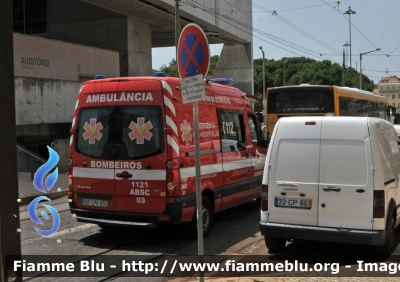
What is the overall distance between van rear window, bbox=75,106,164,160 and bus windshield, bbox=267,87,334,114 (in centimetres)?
1135

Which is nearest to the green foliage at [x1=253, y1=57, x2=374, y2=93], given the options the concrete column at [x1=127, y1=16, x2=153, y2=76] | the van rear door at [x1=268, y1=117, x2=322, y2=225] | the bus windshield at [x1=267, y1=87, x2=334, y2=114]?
the concrete column at [x1=127, y1=16, x2=153, y2=76]

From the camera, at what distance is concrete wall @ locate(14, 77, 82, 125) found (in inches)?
782

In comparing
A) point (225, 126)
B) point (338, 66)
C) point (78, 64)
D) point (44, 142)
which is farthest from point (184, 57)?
point (338, 66)

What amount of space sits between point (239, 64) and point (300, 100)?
23.8m

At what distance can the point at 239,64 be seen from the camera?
4194cm

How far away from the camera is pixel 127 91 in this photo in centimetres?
811

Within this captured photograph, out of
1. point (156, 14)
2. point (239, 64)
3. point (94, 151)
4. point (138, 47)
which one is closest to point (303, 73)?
point (239, 64)

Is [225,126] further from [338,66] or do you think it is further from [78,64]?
[338,66]

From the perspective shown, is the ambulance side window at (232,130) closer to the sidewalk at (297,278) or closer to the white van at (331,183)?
the white van at (331,183)

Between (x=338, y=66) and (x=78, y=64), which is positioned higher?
(x=338, y=66)

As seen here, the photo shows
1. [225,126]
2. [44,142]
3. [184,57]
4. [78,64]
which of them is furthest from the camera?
[78,64]

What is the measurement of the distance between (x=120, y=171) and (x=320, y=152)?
3021 mm

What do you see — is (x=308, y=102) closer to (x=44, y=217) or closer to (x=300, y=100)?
(x=300, y=100)

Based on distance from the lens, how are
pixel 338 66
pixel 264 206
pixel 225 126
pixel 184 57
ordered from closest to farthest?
pixel 184 57, pixel 264 206, pixel 225 126, pixel 338 66
